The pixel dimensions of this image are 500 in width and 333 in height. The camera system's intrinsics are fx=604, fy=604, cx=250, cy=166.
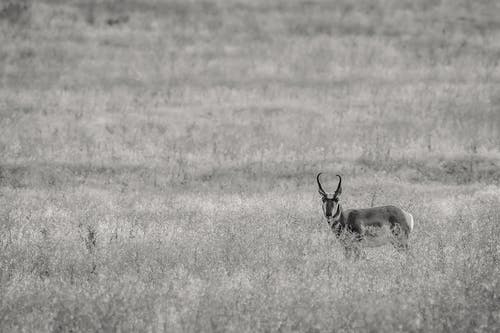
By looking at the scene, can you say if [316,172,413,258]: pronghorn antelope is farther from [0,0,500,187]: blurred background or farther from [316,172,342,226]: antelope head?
[0,0,500,187]: blurred background

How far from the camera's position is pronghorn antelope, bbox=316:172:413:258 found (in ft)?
29.4

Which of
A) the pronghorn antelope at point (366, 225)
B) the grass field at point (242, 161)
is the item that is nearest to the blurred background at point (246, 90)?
the grass field at point (242, 161)

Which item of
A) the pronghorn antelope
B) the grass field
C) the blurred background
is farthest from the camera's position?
the blurred background

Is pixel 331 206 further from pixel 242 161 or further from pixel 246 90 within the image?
pixel 246 90

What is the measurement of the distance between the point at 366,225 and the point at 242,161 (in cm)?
897

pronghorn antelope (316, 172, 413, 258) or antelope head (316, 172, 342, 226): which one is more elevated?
antelope head (316, 172, 342, 226)

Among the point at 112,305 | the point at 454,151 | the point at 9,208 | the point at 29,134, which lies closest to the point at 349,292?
the point at 112,305

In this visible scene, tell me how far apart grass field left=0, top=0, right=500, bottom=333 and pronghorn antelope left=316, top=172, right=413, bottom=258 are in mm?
274

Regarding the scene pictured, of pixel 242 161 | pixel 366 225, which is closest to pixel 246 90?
pixel 242 161

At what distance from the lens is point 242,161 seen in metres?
17.9

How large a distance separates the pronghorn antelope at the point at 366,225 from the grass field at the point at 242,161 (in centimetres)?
27

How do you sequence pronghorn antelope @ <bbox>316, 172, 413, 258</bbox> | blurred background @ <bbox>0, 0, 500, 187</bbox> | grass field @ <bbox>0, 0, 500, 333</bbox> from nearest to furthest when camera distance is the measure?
1. grass field @ <bbox>0, 0, 500, 333</bbox>
2. pronghorn antelope @ <bbox>316, 172, 413, 258</bbox>
3. blurred background @ <bbox>0, 0, 500, 187</bbox>

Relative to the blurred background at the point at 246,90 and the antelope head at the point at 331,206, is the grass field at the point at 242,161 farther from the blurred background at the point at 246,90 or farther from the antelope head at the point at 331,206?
the antelope head at the point at 331,206

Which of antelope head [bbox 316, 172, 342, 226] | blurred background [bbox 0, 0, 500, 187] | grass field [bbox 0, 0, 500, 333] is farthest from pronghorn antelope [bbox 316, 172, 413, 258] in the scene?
blurred background [bbox 0, 0, 500, 187]
